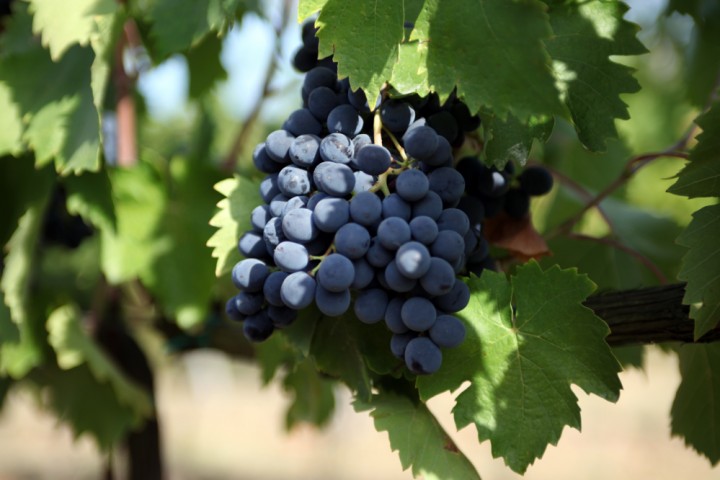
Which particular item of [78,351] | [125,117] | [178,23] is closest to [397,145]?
[178,23]

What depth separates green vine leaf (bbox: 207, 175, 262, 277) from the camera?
2.84ft

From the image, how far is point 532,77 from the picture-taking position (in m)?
→ 0.67

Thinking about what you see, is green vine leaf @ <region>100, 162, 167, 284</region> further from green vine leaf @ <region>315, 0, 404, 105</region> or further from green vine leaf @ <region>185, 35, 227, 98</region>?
green vine leaf @ <region>315, 0, 404, 105</region>

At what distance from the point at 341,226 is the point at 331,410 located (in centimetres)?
140

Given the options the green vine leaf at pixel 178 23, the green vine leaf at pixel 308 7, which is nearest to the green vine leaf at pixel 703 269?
the green vine leaf at pixel 308 7

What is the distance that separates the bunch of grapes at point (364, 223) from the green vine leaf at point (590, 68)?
12 centimetres

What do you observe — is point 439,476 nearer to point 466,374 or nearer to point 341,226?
point 466,374

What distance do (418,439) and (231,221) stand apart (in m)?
0.35

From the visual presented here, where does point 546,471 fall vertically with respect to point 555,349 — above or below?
below

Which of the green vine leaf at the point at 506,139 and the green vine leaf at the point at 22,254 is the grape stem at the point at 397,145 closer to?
the green vine leaf at the point at 506,139

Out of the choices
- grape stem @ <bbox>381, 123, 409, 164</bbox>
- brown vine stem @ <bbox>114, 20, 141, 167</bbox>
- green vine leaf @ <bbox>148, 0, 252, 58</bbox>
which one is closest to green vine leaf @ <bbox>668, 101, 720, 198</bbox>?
grape stem @ <bbox>381, 123, 409, 164</bbox>

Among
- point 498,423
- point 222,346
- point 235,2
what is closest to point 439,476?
point 498,423

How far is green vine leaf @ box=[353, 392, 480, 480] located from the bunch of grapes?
0.40ft

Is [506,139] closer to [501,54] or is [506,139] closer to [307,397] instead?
[501,54]
